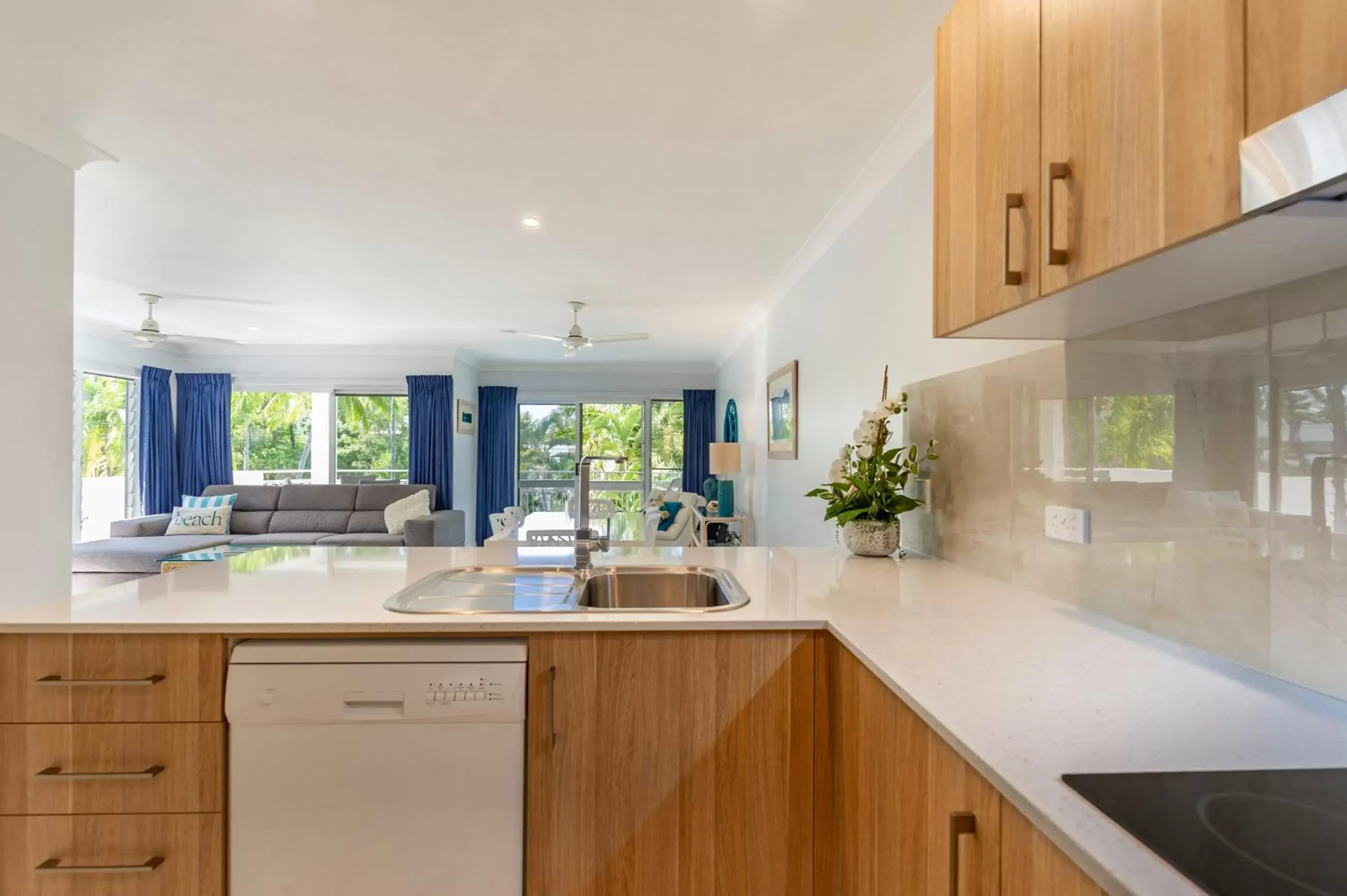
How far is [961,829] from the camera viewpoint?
755mm

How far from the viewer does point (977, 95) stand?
1183mm

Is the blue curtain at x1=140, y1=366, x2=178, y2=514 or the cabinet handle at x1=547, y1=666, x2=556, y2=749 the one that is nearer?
the cabinet handle at x1=547, y1=666, x2=556, y2=749

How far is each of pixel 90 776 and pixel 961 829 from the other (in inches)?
61.3

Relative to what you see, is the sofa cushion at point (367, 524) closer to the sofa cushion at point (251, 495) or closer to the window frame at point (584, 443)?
the sofa cushion at point (251, 495)

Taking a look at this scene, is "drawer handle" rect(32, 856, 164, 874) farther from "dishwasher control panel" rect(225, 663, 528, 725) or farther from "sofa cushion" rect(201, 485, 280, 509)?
"sofa cushion" rect(201, 485, 280, 509)

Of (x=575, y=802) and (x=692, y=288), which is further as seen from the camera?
(x=692, y=288)

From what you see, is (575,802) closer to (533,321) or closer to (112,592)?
(112,592)

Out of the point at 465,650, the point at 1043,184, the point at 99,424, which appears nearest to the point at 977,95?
the point at 1043,184

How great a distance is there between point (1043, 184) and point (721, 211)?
2.35 meters

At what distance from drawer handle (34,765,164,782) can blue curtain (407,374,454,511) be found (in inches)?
245

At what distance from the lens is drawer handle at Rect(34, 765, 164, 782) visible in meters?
1.25

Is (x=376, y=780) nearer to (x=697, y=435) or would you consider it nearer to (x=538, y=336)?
(x=538, y=336)

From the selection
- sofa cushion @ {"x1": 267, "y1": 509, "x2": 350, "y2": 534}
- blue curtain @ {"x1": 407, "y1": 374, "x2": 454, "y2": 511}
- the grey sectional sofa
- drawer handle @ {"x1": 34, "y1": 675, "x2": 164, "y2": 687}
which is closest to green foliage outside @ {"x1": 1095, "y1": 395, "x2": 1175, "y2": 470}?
drawer handle @ {"x1": 34, "y1": 675, "x2": 164, "y2": 687}

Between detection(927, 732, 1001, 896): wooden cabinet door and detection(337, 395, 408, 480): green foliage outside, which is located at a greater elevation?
detection(337, 395, 408, 480): green foliage outside
